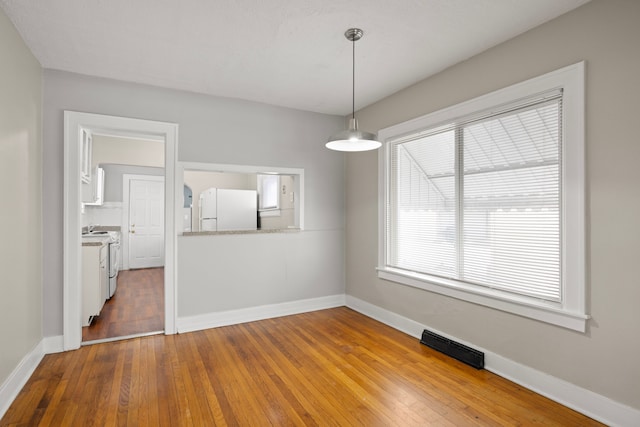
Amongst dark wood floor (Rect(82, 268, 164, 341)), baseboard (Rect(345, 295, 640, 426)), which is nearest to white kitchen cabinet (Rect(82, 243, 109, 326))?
dark wood floor (Rect(82, 268, 164, 341))

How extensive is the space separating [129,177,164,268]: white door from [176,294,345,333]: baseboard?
4717 millimetres

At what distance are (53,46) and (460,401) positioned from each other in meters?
4.15

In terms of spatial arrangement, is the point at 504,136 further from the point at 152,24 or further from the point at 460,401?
the point at 152,24

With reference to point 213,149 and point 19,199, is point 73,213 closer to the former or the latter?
point 19,199

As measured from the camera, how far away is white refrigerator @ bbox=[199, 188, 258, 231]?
234 inches

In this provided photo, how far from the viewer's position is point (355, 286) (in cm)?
455

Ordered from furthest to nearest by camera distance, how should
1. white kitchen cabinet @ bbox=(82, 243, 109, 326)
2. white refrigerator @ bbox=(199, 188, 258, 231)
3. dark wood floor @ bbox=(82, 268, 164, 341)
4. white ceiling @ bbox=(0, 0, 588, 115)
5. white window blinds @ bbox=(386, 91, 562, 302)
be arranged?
1. white refrigerator @ bbox=(199, 188, 258, 231)
2. white kitchen cabinet @ bbox=(82, 243, 109, 326)
3. dark wood floor @ bbox=(82, 268, 164, 341)
4. white window blinds @ bbox=(386, 91, 562, 302)
5. white ceiling @ bbox=(0, 0, 588, 115)

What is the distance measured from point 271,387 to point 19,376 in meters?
1.87

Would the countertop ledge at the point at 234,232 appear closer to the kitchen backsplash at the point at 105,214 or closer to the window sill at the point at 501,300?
the window sill at the point at 501,300

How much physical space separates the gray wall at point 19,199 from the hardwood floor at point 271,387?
0.40m

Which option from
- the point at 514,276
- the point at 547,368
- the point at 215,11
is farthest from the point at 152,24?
the point at 547,368

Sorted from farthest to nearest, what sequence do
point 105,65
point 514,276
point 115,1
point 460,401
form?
1. point 105,65
2. point 514,276
3. point 460,401
4. point 115,1

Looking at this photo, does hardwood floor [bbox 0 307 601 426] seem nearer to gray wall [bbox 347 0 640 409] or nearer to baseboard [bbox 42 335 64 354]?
baseboard [bbox 42 335 64 354]

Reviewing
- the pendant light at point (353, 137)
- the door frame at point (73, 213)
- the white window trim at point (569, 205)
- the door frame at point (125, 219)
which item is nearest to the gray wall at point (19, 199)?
the door frame at point (73, 213)
